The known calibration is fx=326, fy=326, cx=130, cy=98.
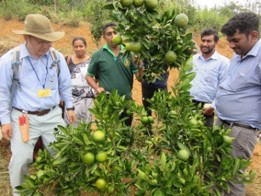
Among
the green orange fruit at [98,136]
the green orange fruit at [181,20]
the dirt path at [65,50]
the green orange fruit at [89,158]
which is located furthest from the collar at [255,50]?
the green orange fruit at [89,158]

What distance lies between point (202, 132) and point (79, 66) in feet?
7.05

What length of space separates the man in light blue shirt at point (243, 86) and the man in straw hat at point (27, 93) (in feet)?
4.79

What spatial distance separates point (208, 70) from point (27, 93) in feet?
6.76

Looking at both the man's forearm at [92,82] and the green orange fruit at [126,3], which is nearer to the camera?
the green orange fruit at [126,3]

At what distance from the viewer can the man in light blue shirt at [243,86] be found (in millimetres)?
2539

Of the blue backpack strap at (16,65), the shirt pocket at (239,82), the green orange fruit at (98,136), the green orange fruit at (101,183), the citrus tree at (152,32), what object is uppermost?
the citrus tree at (152,32)

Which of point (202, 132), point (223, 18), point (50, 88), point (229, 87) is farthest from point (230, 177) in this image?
point (223, 18)

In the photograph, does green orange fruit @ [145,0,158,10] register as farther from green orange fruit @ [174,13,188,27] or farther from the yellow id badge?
the yellow id badge

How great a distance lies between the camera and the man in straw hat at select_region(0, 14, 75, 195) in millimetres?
2611

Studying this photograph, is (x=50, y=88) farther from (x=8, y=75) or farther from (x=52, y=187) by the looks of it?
(x=52, y=187)

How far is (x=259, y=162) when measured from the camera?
461 cm

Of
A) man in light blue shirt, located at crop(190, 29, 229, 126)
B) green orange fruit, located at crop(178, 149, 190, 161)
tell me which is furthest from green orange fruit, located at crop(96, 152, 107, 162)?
man in light blue shirt, located at crop(190, 29, 229, 126)

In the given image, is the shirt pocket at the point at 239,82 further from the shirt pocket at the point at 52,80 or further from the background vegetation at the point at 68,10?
the background vegetation at the point at 68,10

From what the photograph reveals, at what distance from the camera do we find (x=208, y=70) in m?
3.74
